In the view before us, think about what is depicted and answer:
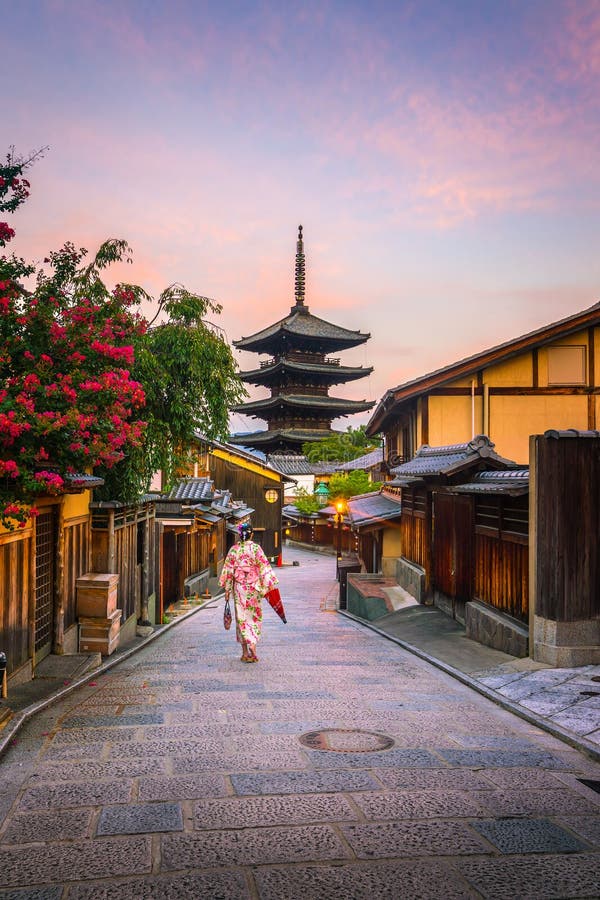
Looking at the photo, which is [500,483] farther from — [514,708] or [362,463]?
[362,463]

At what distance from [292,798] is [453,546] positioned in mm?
9718

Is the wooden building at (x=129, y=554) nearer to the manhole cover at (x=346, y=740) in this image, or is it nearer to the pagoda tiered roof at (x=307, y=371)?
the manhole cover at (x=346, y=740)

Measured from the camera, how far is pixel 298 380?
5725 centimetres

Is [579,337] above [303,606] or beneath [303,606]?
above

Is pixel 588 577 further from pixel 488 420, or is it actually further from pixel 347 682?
pixel 488 420

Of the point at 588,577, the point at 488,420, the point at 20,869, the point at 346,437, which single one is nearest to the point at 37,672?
the point at 20,869

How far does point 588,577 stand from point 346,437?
47.0 m

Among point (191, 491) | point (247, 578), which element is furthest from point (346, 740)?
point (191, 491)

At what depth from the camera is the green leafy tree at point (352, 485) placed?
142ft

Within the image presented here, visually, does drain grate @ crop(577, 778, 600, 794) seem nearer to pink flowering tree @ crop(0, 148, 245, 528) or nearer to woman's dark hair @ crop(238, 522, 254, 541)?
→ pink flowering tree @ crop(0, 148, 245, 528)

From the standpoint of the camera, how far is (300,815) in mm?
4555

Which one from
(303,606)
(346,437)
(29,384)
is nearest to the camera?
(29,384)

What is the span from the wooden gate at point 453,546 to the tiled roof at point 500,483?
2.34 ft

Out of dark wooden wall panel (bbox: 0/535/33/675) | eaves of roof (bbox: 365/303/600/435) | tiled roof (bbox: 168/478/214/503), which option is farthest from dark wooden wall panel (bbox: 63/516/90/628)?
eaves of roof (bbox: 365/303/600/435)
